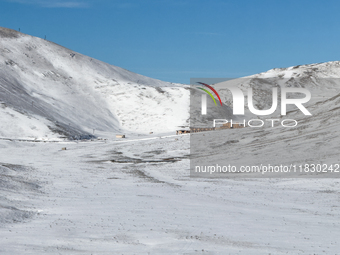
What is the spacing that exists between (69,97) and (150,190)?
95.5 metres

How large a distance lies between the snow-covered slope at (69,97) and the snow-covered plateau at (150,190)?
65 centimetres

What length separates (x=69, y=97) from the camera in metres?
119

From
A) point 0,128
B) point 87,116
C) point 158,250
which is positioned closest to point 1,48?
point 87,116

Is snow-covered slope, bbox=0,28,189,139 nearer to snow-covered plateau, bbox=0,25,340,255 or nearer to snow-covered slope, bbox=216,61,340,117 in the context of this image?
snow-covered plateau, bbox=0,25,340,255

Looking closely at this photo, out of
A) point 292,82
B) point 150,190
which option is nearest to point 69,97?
point 292,82

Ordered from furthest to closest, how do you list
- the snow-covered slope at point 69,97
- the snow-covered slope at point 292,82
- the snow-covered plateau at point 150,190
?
1. the snow-covered slope at point 292,82
2. the snow-covered slope at point 69,97
3. the snow-covered plateau at point 150,190

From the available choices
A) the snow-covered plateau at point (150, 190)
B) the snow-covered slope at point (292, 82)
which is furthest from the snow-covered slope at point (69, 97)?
the snow-covered slope at point (292, 82)

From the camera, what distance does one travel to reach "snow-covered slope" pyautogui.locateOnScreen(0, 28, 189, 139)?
85250 mm

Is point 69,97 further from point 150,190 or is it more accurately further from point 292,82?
point 150,190

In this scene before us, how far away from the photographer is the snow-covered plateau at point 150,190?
49.0 feet

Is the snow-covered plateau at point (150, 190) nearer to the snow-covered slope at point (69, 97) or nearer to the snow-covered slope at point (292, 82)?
the snow-covered slope at point (69, 97)

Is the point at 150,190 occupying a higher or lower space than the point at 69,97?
lower

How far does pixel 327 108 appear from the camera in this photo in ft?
211

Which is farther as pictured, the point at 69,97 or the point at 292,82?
the point at 292,82
